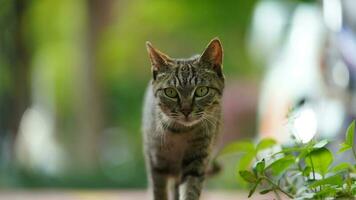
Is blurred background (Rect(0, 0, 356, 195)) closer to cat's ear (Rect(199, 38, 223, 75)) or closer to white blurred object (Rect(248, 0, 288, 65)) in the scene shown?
white blurred object (Rect(248, 0, 288, 65))

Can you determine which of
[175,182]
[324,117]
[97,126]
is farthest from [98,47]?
[175,182]

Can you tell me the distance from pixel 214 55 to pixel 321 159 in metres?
0.39

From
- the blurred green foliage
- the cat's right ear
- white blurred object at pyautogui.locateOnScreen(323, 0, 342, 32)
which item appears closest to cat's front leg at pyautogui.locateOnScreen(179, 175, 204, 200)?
the cat's right ear

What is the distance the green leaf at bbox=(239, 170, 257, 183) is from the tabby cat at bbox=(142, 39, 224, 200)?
32 centimetres

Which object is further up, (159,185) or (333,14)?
(333,14)

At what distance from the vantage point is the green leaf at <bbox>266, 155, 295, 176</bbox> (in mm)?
1176

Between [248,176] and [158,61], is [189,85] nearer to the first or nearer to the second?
[158,61]

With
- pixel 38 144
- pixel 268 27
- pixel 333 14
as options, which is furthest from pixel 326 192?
pixel 38 144

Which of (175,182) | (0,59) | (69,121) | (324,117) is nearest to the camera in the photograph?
(175,182)

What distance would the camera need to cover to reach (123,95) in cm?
554

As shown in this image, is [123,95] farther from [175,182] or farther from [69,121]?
[175,182]

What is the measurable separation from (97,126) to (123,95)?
125cm

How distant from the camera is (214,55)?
1479 millimetres

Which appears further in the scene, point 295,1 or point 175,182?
point 295,1
